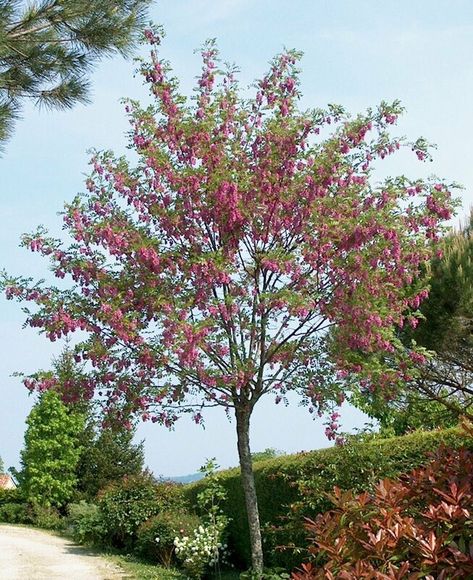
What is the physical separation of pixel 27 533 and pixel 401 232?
41.1ft

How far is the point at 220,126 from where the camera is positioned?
1095 cm

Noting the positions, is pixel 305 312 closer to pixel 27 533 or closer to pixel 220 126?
pixel 220 126

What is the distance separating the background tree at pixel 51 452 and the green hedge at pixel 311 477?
9.53 meters

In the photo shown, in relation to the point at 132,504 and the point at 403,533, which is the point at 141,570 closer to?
the point at 132,504

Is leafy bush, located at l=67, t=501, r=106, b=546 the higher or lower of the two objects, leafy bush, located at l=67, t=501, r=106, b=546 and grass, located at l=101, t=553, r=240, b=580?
the higher

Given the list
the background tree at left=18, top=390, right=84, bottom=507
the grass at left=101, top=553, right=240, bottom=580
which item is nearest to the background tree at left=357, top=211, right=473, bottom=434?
the grass at left=101, top=553, right=240, bottom=580

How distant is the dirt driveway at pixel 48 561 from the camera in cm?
1227

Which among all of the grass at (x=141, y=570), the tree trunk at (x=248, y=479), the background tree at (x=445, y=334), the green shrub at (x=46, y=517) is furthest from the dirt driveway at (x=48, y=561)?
the background tree at (x=445, y=334)

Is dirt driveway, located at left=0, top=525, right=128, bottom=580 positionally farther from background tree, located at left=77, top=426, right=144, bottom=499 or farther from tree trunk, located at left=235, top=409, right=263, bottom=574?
background tree, located at left=77, top=426, right=144, bottom=499

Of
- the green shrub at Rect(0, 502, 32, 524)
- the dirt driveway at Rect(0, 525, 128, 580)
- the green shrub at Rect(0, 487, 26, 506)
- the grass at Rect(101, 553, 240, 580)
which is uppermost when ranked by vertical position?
the green shrub at Rect(0, 487, 26, 506)

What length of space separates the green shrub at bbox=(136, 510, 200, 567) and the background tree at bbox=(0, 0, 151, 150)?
287 inches

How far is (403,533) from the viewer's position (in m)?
3.55

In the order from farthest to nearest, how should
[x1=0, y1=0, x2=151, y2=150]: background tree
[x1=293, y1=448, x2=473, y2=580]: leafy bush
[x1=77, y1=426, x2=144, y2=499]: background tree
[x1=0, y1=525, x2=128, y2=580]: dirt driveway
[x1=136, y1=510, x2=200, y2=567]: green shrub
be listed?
[x1=77, y1=426, x2=144, y2=499]: background tree → [x1=136, y1=510, x2=200, y2=567]: green shrub → [x1=0, y1=525, x2=128, y2=580]: dirt driveway → [x1=0, y1=0, x2=151, y2=150]: background tree → [x1=293, y1=448, x2=473, y2=580]: leafy bush

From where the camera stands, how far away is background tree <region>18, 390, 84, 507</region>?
21.8m
